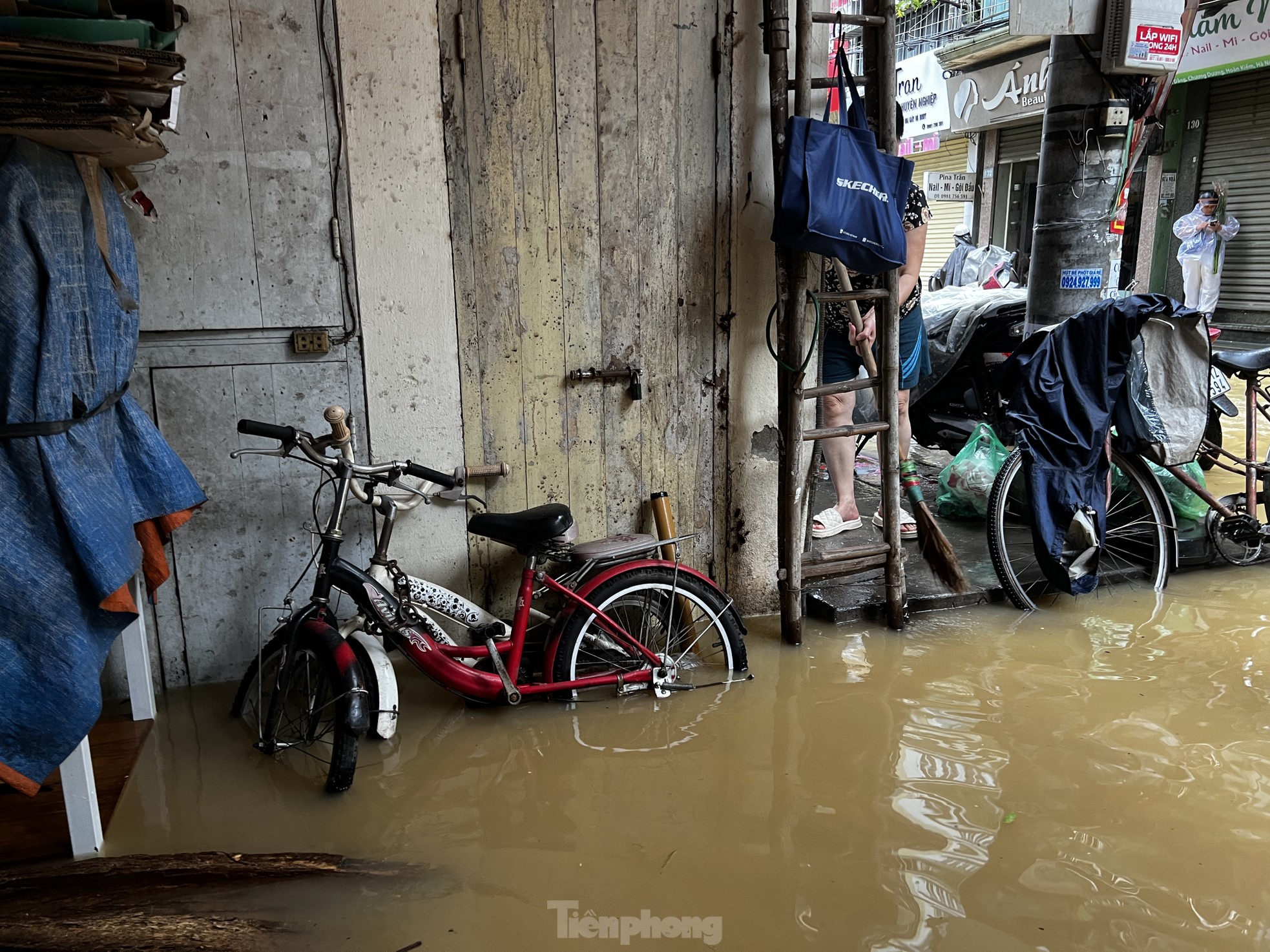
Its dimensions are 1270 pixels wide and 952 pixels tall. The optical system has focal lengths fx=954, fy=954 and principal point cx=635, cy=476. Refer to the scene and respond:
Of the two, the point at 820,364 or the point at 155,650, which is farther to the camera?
the point at 820,364

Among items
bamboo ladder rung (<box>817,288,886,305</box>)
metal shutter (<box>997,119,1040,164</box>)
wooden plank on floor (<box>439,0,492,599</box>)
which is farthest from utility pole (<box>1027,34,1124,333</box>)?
metal shutter (<box>997,119,1040,164</box>)

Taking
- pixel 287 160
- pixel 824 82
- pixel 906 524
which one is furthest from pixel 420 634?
pixel 906 524

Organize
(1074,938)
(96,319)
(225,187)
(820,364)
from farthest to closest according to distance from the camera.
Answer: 1. (820,364)
2. (225,187)
3. (96,319)
4. (1074,938)

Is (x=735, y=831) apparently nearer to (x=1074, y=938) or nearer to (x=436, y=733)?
(x=1074, y=938)

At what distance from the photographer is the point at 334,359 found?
12.7 ft

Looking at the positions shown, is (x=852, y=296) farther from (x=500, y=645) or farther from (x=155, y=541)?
(x=155, y=541)

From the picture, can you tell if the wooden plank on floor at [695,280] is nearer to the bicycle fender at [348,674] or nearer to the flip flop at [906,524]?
the flip flop at [906,524]

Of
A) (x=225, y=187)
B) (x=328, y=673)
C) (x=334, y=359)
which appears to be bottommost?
(x=328, y=673)

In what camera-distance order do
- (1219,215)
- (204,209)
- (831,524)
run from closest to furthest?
(204,209) < (831,524) < (1219,215)

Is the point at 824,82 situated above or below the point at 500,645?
above

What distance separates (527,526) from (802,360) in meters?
1.49

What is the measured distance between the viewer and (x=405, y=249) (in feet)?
12.6

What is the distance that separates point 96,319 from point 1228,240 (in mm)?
13885

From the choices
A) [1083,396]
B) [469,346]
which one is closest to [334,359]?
[469,346]
